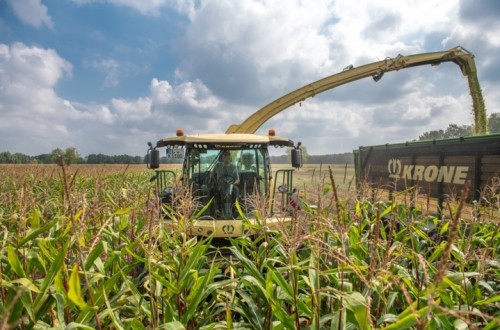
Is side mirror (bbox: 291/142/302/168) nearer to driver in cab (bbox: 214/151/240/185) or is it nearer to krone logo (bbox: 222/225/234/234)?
driver in cab (bbox: 214/151/240/185)

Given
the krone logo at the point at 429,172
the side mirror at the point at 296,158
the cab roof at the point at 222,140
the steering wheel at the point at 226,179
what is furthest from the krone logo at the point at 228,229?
the krone logo at the point at 429,172

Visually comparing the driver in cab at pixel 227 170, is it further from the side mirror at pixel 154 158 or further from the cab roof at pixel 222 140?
the side mirror at pixel 154 158

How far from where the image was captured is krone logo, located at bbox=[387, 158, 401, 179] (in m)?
7.59

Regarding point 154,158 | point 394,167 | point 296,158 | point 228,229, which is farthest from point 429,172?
point 154,158

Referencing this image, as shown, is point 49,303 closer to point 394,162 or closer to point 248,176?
point 248,176

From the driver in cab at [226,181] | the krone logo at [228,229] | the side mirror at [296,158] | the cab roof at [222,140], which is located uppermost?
the cab roof at [222,140]

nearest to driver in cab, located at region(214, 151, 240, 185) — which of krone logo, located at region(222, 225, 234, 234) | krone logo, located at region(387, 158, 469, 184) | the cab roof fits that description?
the cab roof

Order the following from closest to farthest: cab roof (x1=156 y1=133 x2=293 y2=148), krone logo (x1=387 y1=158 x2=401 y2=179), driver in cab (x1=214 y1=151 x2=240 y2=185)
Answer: cab roof (x1=156 y1=133 x2=293 y2=148)
driver in cab (x1=214 y1=151 x2=240 y2=185)
krone logo (x1=387 y1=158 x2=401 y2=179)

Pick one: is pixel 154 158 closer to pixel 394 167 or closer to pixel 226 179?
pixel 226 179

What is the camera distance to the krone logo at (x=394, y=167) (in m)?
7.59

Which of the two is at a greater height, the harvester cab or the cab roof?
the cab roof

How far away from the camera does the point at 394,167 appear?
7812mm

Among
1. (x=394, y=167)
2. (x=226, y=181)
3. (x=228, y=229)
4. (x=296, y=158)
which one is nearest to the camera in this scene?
→ (x=228, y=229)

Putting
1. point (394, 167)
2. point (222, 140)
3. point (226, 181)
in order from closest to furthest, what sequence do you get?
point (222, 140)
point (226, 181)
point (394, 167)
